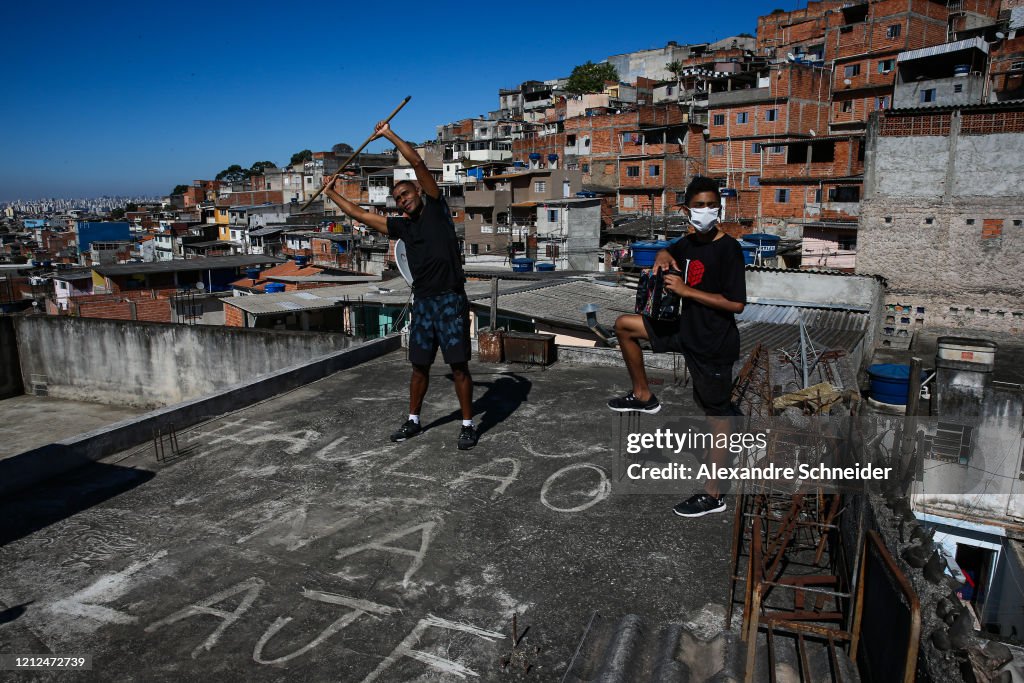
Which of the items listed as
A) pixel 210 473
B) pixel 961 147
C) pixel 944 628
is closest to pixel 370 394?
pixel 210 473

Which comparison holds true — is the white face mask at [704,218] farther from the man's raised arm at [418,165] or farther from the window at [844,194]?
the window at [844,194]

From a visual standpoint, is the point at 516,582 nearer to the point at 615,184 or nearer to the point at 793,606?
the point at 793,606

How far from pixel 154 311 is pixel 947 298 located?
33296 millimetres

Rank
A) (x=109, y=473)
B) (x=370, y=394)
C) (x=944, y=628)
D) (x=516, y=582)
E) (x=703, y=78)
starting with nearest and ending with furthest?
(x=944, y=628)
(x=516, y=582)
(x=109, y=473)
(x=370, y=394)
(x=703, y=78)

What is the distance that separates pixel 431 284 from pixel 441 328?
1.32 ft

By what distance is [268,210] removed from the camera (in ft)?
230

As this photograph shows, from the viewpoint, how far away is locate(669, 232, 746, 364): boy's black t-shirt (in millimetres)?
4789

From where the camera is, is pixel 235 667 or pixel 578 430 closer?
pixel 235 667

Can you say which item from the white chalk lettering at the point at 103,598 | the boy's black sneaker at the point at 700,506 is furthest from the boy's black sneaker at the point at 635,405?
the white chalk lettering at the point at 103,598

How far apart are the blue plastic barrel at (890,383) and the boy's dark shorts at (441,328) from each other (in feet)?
47.3

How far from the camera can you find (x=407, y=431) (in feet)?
20.7

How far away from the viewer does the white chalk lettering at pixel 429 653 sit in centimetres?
329

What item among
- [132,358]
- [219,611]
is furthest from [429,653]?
[132,358]

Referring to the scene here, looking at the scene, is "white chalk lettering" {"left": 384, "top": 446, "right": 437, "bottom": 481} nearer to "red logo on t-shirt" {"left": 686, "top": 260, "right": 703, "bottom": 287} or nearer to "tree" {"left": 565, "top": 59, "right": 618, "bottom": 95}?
"red logo on t-shirt" {"left": 686, "top": 260, "right": 703, "bottom": 287}
